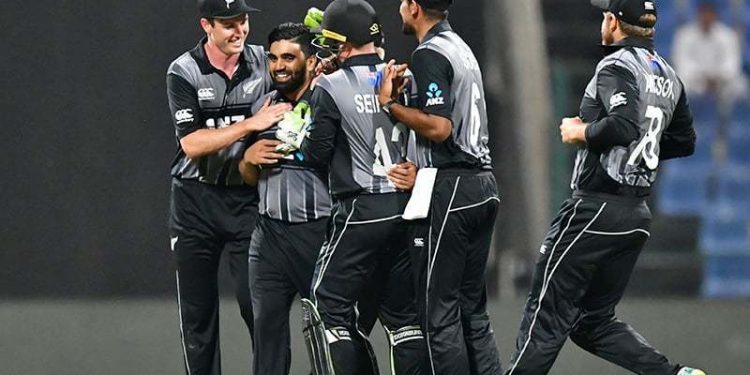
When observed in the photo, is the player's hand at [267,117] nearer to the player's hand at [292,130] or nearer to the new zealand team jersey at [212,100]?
the player's hand at [292,130]

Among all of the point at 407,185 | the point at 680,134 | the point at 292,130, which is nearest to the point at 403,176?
the point at 407,185

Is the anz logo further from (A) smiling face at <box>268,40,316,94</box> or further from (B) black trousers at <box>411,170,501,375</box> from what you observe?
(B) black trousers at <box>411,170,501,375</box>

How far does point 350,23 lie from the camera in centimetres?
513

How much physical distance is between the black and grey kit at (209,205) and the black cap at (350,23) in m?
0.69

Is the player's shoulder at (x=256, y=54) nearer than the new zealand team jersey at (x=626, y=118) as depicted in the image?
No

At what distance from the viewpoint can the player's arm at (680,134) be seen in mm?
5516

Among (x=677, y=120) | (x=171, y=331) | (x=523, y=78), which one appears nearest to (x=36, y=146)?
(x=171, y=331)

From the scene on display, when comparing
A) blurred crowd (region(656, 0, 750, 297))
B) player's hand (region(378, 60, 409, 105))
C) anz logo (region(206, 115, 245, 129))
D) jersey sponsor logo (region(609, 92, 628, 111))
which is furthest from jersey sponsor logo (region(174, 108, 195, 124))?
blurred crowd (region(656, 0, 750, 297))

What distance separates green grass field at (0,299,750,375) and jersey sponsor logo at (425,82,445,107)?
2.19m

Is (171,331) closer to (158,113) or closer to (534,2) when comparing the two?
(158,113)

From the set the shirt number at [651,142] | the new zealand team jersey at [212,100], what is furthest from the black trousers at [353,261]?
the shirt number at [651,142]

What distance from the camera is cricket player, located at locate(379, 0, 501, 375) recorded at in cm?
509

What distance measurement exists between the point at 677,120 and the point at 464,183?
95 centimetres

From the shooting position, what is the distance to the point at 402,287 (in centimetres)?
543
